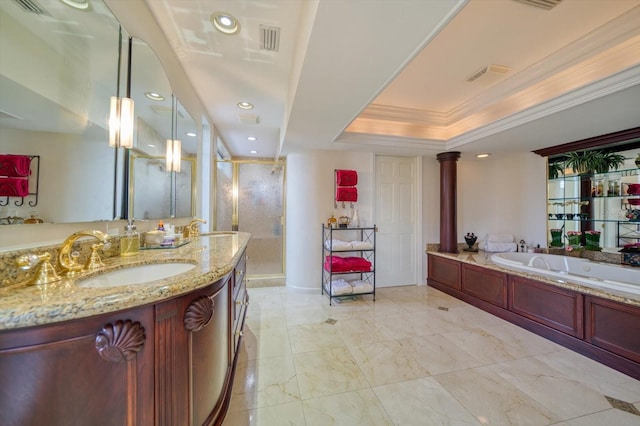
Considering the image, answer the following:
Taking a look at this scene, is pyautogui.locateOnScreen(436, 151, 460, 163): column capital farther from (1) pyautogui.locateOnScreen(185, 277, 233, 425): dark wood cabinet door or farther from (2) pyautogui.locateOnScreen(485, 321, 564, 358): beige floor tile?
(1) pyautogui.locateOnScreen(185, 277, 233, 425): dark wood cabinet door

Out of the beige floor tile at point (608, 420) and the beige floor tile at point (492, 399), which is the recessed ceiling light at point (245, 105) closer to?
the beige floor tile at point (492, 399)

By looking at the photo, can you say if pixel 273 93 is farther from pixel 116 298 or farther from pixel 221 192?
pixel 116 298

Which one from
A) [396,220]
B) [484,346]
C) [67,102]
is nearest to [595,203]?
[396,220]

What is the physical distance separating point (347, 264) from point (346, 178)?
4.01ft

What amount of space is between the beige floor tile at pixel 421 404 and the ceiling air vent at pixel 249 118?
3.22 meters

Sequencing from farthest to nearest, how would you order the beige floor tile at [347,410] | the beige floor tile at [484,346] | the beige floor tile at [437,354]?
the beige floor tile at [484,346] < the beige floor tile at [437,354] < the beige floor tile at [347,410]

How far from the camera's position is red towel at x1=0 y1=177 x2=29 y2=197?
834 millimetres

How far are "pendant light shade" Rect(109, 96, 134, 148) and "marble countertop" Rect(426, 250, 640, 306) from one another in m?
3.58

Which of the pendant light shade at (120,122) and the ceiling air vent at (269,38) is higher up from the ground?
the ceiling air vent at (269,38)

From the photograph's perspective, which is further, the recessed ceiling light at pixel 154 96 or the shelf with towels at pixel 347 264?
the shelf with towels at pixel 347 264

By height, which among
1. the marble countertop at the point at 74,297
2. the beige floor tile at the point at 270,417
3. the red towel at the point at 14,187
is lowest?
the beige floor tile at the point at 270,417

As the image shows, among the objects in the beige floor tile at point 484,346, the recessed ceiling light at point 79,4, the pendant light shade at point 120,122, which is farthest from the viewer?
the beige floor tile at point 484,346

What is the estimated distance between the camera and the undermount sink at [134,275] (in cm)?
101

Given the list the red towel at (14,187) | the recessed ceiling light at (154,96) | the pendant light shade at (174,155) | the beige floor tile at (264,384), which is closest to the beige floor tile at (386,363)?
the beige floor tile at (264,384)
